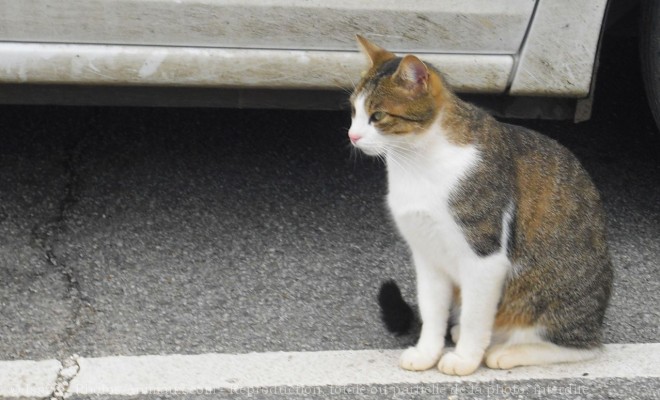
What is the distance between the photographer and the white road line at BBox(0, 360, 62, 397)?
228 centimetres

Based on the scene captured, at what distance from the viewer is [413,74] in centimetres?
228

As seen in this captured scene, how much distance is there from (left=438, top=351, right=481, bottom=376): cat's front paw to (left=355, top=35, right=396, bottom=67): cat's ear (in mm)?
793

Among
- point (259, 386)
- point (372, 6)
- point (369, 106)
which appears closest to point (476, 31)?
point (372, 6)

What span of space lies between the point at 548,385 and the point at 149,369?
1016 mm

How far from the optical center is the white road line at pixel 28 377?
7.48ft

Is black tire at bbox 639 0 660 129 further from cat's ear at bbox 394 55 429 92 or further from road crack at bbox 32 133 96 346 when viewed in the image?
road crack at bbox 32 133 96 346

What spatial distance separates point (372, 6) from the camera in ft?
8.71

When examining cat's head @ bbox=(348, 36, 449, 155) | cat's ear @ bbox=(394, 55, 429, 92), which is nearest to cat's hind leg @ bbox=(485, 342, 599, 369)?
cat's head @ bbox=(348, 36, 449, 155)

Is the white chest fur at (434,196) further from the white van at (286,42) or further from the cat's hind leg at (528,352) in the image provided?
the white van at (286,42)

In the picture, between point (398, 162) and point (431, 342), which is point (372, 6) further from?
point (431, 342)

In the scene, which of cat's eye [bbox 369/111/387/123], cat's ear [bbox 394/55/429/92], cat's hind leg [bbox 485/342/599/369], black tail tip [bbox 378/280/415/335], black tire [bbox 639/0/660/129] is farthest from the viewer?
black tire [bbox 639/0/660/129]

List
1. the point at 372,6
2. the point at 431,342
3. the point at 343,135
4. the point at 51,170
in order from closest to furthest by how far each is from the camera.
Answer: the point at 431,342, the point at 372,6, the point at 51,170, the point at 343,135

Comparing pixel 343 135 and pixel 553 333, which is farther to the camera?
pixel 343 135

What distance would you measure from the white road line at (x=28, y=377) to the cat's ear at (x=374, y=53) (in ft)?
3.72
